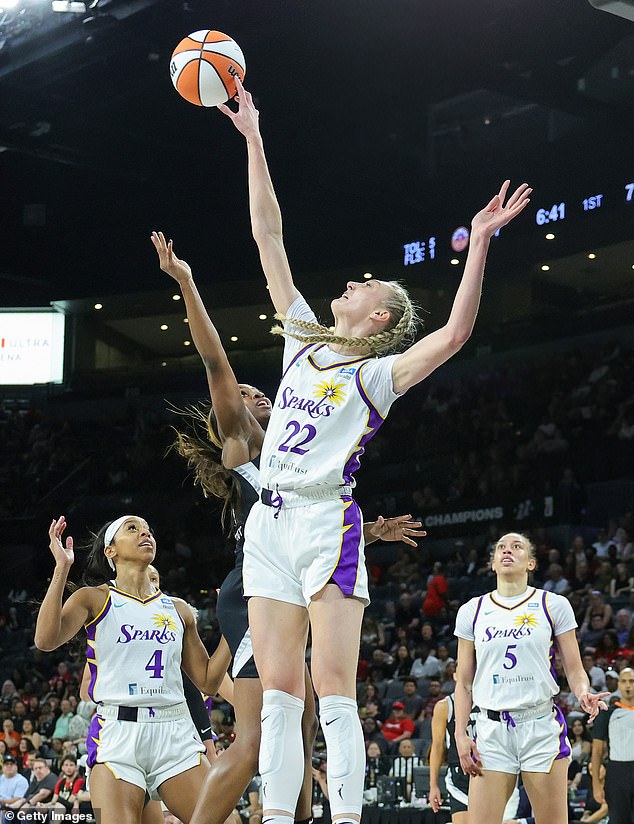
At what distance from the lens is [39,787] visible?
41.5 ft

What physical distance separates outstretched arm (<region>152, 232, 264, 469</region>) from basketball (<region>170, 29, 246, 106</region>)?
3.05ft

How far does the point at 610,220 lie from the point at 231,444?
60.4 ft

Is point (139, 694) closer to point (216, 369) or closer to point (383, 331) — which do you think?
point (216, 369)

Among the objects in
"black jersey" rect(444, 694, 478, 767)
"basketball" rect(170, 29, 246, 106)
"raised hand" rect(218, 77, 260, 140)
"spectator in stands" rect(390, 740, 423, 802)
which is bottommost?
"spectator in stands" rect(390, 740, 423, 802)

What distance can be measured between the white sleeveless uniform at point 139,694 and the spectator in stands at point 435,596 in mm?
12070

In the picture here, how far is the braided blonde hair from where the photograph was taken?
4414mm

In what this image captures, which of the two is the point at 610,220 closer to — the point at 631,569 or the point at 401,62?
the point at 401,62

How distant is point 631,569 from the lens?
16.6 meters

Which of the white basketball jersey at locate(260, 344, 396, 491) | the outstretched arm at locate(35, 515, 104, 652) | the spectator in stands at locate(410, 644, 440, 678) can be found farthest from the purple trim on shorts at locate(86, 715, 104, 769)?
the spectator in stands at locate(410, 644, 440, 678)

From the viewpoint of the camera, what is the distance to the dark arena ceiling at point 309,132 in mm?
19516

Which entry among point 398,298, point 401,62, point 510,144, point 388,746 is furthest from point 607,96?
point 398,298

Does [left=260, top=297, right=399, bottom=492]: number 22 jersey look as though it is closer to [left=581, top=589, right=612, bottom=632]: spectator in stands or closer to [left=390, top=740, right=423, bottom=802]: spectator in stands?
[left=390, top=740, right=423, bottom=802]: spectator in stands

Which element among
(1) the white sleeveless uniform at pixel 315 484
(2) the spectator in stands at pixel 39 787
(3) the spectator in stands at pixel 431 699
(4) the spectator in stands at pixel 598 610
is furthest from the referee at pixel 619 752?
(1) the white sleeveless uniform at pixel 315 484

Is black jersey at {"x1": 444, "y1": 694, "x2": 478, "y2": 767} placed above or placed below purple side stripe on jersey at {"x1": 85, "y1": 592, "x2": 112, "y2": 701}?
below
